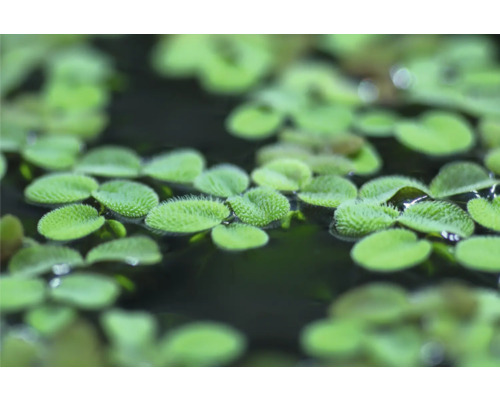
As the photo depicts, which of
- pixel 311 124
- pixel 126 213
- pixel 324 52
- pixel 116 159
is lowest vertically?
pixel 126 213

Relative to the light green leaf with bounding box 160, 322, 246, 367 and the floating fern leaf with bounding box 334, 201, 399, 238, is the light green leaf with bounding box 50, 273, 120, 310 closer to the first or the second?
the light green leaf with bounding box 160, 322, 246, 367

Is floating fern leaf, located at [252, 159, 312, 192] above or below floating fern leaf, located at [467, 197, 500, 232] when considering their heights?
above

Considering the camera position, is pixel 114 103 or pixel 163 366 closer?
pixel 163 366

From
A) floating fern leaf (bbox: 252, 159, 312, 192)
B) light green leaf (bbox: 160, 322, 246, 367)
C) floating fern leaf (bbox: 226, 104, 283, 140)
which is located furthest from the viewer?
floating fern leaf (bbox: 226, 104, 283, 140)

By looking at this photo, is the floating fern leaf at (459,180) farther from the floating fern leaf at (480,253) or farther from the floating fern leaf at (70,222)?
the floating fern leaf at (70,222)

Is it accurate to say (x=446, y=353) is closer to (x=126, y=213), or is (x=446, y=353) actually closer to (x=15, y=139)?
(x=126, y=213)

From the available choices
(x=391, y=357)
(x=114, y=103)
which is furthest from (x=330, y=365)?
(x=114, y=103)

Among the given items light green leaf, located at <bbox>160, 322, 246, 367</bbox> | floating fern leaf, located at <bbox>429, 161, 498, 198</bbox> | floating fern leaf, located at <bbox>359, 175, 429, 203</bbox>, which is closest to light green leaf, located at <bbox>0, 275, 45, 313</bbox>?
light green leaf, located at <bbox>160, 322, 246, 367</bbox>
